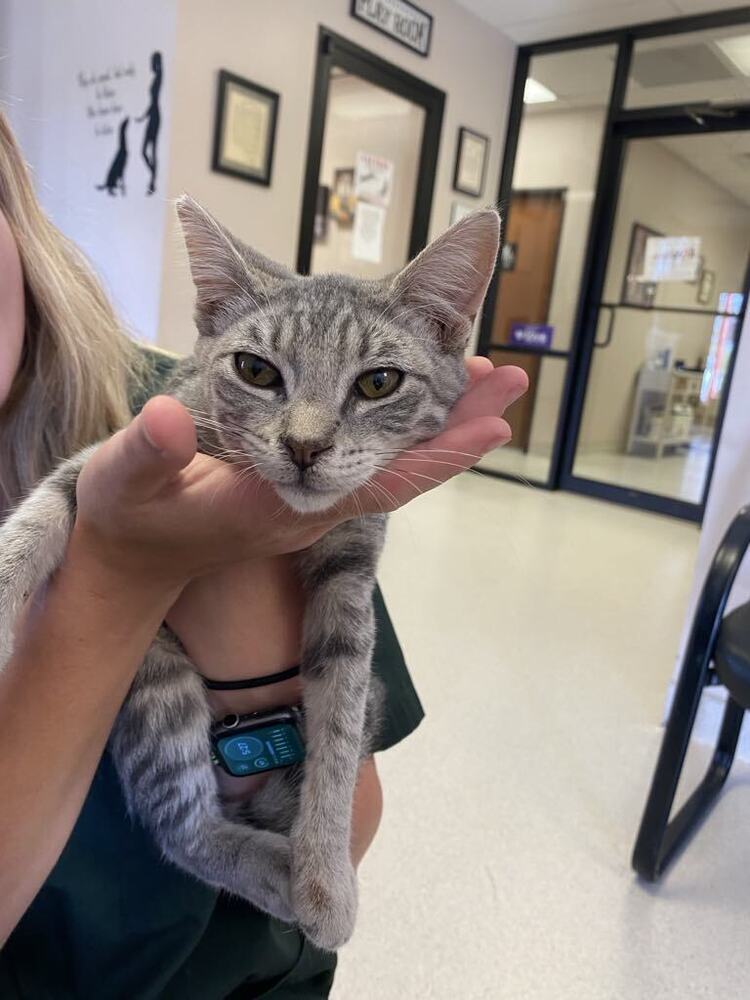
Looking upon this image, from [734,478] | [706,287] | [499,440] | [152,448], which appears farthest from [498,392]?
[706,287]

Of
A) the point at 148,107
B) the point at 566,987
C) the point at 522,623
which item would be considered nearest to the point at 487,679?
the point at 522,623

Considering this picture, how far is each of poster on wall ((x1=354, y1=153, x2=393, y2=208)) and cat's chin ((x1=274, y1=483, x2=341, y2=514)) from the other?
12.7 ft

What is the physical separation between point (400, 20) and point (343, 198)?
178 cm

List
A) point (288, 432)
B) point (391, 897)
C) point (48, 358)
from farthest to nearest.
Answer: point (391, 897)
point (48, 358)
point (288, 432)

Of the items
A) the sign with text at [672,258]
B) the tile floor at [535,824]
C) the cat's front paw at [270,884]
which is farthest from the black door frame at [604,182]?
the cat's front paw at [270,884]

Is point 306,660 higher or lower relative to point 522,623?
higher

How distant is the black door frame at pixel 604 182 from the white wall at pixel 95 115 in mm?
1794

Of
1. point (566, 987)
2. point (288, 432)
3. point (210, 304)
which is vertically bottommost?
point (566, 987)

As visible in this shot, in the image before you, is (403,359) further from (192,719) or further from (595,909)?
(595,909)

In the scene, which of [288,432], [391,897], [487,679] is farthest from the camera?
[487,679]

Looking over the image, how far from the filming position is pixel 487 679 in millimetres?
2020

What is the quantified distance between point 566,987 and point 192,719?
2.78 ft

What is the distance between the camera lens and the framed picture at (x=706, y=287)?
13.2 ft

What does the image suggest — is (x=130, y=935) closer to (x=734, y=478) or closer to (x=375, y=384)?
(x=375, y=384)
